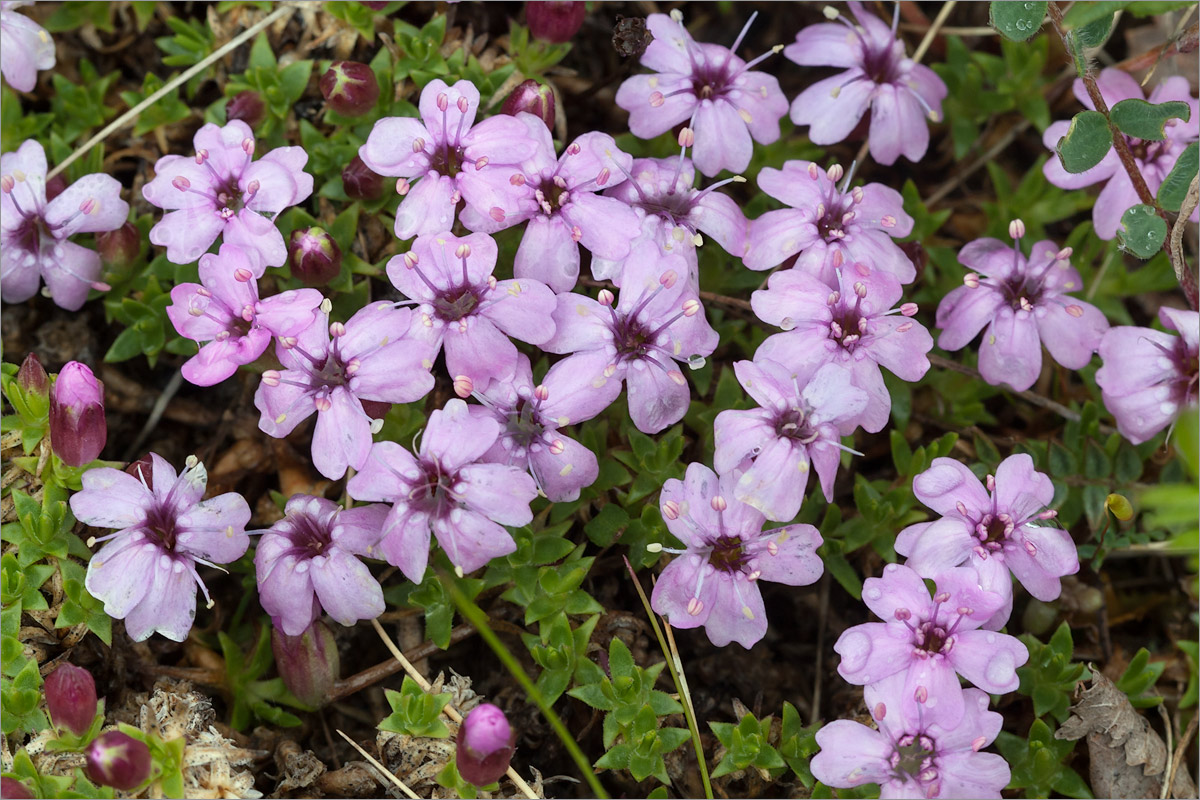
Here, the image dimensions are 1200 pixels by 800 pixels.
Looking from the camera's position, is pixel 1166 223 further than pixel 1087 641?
No

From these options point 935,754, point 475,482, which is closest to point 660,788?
point 935,754

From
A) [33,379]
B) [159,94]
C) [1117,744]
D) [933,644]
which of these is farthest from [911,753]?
[159,94]

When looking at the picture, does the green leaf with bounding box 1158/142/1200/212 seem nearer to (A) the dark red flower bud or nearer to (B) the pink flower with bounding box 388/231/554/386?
(B) the pink flower with bounding box 388/231/554/386

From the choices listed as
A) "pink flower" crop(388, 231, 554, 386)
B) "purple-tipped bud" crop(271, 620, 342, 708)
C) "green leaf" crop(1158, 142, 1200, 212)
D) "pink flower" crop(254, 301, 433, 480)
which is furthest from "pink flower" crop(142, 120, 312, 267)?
"green leaf" crop(1158, 142, 1200, 212)

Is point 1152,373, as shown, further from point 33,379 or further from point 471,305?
point 33,379

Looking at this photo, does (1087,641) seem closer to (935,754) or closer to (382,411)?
(935,754)
